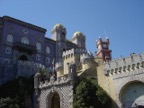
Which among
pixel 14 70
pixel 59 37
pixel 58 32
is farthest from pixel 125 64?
pixel 58 32

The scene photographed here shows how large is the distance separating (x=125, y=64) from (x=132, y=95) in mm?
3906

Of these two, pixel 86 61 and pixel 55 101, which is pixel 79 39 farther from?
pixel 55 101

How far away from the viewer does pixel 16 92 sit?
130 ft

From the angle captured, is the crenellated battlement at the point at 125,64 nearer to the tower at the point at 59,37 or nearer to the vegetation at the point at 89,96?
the vegetation at the point at 89,96

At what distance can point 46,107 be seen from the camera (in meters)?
36.5

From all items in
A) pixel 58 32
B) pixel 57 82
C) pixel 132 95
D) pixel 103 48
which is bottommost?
pixel 132 95

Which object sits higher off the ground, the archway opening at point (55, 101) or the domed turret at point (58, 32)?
the domed turret at point (58, 32)

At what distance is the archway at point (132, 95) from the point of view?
31750 millimetres

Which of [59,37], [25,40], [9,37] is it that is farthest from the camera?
[59,37]

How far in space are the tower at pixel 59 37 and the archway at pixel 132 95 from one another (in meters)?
31.8

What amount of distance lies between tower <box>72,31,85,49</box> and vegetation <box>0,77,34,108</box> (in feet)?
97.3

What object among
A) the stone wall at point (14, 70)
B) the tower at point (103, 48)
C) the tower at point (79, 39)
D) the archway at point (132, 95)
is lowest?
the archway at point (132, 95)

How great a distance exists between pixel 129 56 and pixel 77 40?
123 ft

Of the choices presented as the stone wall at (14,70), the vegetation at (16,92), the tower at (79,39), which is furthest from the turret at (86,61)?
the tower at (79,39)
